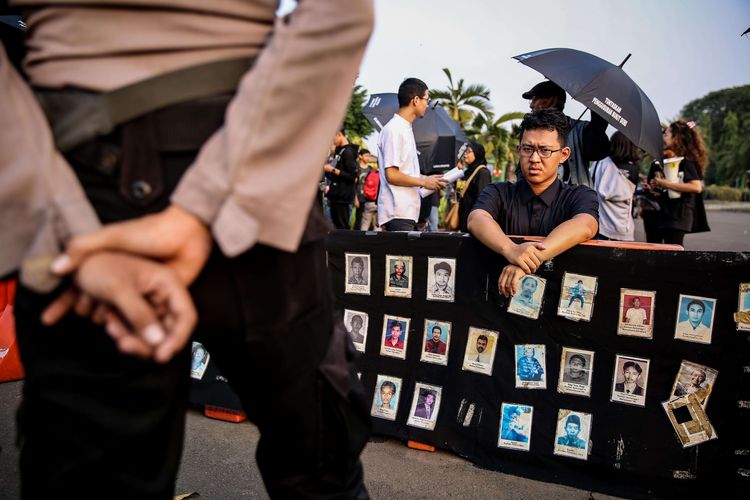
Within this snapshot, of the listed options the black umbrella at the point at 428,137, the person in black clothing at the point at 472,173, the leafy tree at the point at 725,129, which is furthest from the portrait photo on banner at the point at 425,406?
the leafy tree at the point at 725,129

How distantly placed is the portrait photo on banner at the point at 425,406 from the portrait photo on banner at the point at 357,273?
63cm

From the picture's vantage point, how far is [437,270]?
297cm

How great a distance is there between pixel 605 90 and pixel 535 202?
1.83 metres

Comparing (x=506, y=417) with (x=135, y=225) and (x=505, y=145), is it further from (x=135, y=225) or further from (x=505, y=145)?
(x=505, y=145)

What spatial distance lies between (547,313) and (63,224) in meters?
2.34

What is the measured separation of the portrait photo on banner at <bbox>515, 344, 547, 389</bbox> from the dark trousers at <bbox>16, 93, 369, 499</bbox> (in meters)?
1.70

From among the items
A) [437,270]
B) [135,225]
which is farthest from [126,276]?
[437,270]

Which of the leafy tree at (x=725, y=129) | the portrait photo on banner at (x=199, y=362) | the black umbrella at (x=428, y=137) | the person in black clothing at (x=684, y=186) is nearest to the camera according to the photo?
the portrait photo on banner at (x=199, y=362)

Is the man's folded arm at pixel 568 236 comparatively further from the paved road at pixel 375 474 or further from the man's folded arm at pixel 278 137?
the man's folded arm at pixel 278 137

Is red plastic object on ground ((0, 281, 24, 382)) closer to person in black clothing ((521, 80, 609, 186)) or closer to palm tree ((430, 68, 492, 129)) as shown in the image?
person in black clothing ((521, 80, 609, 186))

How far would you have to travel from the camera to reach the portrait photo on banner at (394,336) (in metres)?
3.04

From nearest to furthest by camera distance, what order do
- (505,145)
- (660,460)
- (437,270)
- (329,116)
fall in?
(329,116) < (660,460) < (437,270) < (505,145)

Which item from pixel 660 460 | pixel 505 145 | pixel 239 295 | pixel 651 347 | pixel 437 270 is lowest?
pixel 660 460

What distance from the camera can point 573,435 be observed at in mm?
2613
